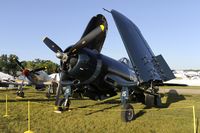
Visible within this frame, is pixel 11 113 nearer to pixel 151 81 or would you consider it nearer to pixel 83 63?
pixel 83 63

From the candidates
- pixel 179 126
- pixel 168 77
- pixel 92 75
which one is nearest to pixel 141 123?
pixel 179 126

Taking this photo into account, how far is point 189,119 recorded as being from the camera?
1334cm

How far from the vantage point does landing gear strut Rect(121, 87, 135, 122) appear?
42.2 ft

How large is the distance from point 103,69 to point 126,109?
2535 millimetres

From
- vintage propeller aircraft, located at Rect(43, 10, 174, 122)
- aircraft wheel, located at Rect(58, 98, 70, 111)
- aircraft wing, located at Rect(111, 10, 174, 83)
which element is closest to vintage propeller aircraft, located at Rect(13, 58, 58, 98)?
aircraft wheel, located at Rect(58, 98, 70, 111)

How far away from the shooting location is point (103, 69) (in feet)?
47.4

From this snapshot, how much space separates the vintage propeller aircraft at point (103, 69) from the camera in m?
13.5

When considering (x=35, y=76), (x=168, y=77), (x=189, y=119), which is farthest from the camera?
(x=35, y=76)

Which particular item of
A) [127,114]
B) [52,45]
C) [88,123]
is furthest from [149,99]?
[52,45]

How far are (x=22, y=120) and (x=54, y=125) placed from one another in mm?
1745

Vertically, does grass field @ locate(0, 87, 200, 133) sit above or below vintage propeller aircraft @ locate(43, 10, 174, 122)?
below

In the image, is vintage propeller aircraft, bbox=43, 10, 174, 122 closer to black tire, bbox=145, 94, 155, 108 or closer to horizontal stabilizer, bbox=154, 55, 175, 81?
black tire, bbox=145, 94, 155, 108

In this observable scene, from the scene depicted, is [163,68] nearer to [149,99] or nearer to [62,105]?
[149,99]

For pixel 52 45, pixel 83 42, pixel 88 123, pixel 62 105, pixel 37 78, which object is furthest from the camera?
pixel 37 78
